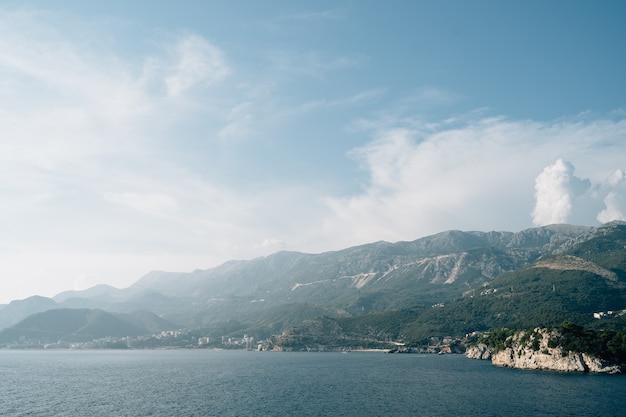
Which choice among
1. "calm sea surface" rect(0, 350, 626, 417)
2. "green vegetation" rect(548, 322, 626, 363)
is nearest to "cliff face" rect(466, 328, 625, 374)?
"green vegetation" rect(548, 322, 626, 363)

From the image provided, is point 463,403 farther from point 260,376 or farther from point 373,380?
point 260,376

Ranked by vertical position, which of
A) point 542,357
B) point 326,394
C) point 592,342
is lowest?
point 326,394

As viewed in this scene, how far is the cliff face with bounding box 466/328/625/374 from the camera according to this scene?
499ft

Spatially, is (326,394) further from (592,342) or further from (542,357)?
(592,342)

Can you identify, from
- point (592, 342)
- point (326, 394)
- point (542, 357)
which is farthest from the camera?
point (542, 357)

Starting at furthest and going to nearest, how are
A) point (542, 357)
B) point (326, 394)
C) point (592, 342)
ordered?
point (542, 357) < point (592, 342) < point (326, 394)

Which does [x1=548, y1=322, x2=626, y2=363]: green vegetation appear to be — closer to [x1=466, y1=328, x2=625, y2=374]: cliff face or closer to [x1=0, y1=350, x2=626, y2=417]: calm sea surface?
[x1=466, y1=328, x2=625, y2=374]: cliff face

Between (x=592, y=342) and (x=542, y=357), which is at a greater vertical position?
(x=592, y=342)

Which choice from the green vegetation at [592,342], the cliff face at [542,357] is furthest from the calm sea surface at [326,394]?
the green vegetation at [592,342]

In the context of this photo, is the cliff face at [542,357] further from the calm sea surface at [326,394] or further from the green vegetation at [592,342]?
the calm sea surface at [326,394]

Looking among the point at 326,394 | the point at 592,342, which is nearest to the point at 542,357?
the point at 592,342

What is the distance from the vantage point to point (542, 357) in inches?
6594

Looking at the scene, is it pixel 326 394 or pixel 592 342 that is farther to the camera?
pixel 592 342

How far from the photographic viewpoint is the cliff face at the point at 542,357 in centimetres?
15200
